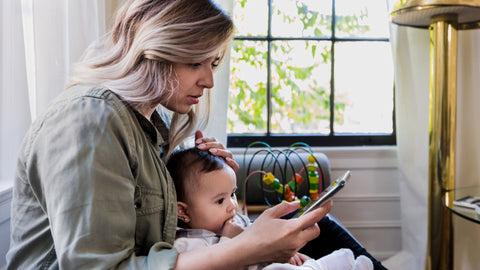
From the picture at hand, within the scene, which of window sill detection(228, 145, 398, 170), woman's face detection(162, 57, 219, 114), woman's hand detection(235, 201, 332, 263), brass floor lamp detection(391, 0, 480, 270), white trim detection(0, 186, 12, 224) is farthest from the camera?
window sill detection(228, 145, 398, 170)

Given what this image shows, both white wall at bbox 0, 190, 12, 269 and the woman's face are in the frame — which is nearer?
the woman's face

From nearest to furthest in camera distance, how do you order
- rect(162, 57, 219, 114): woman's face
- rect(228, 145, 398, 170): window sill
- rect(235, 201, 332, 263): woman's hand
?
1. rect(235, 201, 332, 263): woman's hand
2. rect(162, 57, 219, 114): woman's face
3. rect(228, 145, 398, 170): window sill

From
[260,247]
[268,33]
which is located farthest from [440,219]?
[260,247]

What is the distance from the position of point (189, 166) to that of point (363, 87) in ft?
5.32

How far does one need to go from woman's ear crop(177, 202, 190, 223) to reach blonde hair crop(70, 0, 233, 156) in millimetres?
327

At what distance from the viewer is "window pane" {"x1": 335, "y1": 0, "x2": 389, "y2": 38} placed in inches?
102

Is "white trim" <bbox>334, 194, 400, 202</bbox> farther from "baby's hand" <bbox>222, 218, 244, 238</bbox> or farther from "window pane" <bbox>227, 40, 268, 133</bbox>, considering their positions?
"baby's hand" <bbox>222, 218, 244, 238</bbox>

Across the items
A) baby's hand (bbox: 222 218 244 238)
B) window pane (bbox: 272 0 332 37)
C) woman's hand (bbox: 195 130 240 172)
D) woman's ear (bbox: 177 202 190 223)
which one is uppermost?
window pane (bbox: 272 0 332 37)

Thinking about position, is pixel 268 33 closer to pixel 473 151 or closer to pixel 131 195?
pixel 473 151

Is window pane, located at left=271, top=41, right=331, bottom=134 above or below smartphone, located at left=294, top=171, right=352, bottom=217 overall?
above

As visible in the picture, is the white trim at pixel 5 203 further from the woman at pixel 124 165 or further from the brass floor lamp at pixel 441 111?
the brass floor lamp at pixel 441 111

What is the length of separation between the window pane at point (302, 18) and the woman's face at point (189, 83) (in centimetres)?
146

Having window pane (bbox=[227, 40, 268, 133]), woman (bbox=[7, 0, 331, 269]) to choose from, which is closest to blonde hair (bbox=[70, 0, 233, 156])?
woman (bbox=[7, 0, 331, 269])

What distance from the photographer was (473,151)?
2340mm
